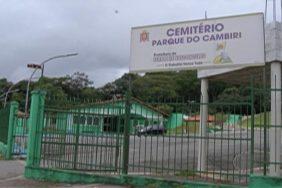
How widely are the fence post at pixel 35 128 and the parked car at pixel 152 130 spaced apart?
2789 mm

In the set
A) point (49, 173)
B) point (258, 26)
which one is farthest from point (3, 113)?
point (258, 26)

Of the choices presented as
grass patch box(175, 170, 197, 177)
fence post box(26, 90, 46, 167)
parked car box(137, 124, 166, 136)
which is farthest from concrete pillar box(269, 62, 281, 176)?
fence post box(26, 90, 46, 167)

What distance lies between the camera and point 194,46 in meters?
12.6

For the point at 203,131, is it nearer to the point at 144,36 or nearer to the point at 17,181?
the point at 144,36

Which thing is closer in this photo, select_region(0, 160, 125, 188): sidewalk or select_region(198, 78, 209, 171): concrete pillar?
select_region(0, 160, 125, 188): sidewalk

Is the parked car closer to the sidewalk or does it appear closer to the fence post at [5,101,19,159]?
the sidewalk

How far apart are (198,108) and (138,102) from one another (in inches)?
54.8

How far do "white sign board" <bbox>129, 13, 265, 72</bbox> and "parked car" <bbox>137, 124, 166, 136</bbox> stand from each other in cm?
173

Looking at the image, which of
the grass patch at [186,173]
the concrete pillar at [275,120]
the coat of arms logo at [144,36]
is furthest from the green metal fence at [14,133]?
the concrete pillar at [275,120]

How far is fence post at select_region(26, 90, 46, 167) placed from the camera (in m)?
13.0

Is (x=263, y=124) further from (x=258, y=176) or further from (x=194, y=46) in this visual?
(x=194, y=46)

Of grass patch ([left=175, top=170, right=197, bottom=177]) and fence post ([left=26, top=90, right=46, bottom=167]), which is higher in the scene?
fence post ([left=26, top=90, right=46, bottom=167])

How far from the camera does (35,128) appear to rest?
1312 cm

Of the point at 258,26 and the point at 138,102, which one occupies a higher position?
the point at 258,26
